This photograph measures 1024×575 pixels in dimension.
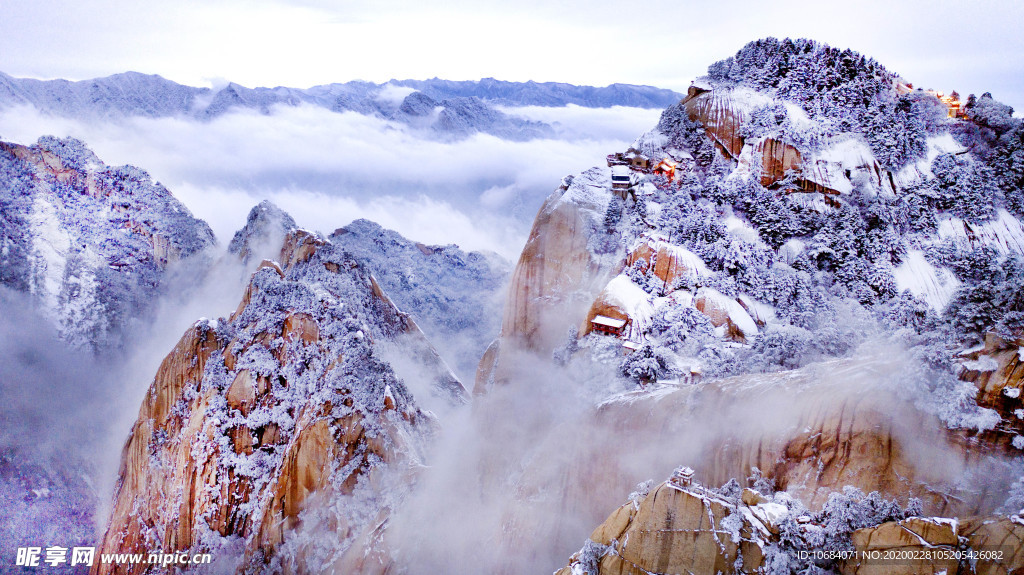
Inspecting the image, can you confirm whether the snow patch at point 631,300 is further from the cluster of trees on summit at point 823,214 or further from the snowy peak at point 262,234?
the snowy peak at point 262,234

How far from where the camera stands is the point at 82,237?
84.0 meters

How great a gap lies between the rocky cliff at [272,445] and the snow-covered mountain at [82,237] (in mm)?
54996

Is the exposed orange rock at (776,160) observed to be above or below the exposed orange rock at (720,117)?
below

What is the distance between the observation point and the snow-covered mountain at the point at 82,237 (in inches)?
3095

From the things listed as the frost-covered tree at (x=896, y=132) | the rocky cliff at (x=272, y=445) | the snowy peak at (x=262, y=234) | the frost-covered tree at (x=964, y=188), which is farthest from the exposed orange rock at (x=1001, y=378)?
the snowy peak at (x=262, y=234)

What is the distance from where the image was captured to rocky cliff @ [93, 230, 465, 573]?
3612cm

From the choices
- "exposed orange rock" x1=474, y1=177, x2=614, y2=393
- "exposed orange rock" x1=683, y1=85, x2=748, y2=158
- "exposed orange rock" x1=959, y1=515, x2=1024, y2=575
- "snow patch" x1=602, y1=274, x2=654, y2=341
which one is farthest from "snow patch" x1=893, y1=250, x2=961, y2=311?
"exposed orange rock" x1=959, y1=515, x2=1024, y2=575

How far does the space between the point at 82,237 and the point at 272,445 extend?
7603 cm

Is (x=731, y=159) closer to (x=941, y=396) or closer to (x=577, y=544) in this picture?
(x=941, y=396)

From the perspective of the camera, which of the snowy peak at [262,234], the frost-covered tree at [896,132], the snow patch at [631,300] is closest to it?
the snow patch at [631,300]

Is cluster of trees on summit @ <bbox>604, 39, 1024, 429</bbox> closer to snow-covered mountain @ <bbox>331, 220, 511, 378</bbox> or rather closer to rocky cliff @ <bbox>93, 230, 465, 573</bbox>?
rocky cliff @ <bbox>93, 230, 465, 573</bbox>

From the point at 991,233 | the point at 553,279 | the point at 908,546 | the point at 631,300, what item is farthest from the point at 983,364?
the point at 553,279

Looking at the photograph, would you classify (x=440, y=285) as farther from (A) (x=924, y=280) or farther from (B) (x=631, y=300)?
(A) (x=924, y=280)

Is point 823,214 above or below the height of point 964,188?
below
